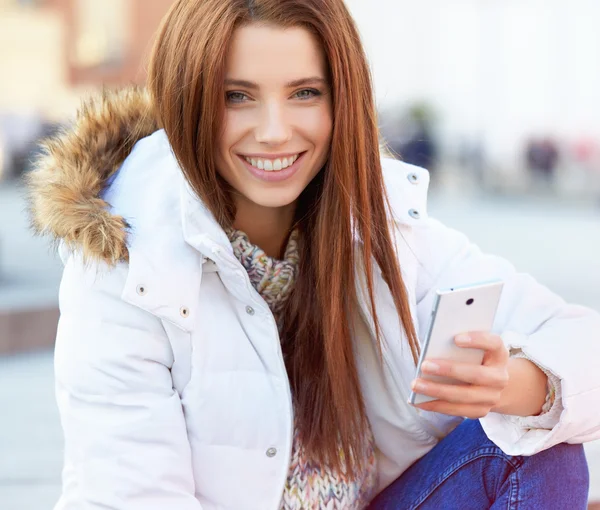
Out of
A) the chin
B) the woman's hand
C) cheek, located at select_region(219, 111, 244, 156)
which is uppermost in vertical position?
cheek, located at select_region(219, 111, 244, 156)

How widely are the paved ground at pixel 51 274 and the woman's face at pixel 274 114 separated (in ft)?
3.65

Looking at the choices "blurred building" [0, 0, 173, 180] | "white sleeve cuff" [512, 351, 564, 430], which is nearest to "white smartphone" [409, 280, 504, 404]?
"white sleeve cuff" [512, 351, 564, 430]

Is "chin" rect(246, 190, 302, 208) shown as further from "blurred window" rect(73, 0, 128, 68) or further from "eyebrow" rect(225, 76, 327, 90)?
"blurred window" rect(73, 0, 128, 68)

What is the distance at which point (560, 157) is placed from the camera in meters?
23.3

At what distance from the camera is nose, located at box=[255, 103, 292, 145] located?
1.80 m

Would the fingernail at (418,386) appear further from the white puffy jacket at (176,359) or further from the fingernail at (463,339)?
the white puffy jacket at (176,359)

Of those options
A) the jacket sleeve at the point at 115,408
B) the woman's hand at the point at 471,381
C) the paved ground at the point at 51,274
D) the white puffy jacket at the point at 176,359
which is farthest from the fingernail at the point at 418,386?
the paved ground at the point at 51,274

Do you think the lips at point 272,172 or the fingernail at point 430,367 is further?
the lips at point 272,172

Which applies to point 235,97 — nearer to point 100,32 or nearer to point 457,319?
point 457,319

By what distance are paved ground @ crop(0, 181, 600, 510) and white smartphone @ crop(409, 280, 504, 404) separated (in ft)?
5.14

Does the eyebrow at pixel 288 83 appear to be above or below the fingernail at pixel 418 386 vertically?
above

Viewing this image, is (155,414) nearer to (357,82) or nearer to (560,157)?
(357,82)

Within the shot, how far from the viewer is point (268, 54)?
178 cm

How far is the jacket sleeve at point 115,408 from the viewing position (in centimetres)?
177
